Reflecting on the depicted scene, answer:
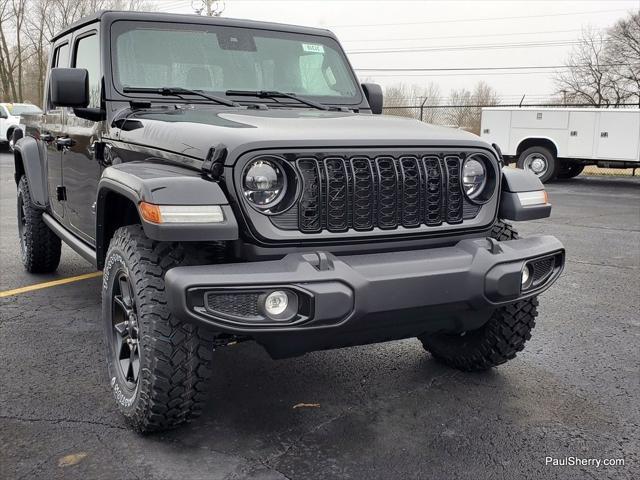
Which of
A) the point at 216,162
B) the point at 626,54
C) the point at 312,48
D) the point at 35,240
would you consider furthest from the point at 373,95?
the point at 626,54

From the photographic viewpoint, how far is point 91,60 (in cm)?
414

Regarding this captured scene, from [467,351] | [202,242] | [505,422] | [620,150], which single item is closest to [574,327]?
[467,351]

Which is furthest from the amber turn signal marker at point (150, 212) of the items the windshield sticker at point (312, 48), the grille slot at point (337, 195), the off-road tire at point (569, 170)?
the off-road tire at point (569, 170)

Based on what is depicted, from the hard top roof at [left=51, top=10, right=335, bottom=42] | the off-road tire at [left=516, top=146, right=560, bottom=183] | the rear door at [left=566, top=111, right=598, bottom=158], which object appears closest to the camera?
the hard top roof at [left=51, top=10, right=335, bottom=42]

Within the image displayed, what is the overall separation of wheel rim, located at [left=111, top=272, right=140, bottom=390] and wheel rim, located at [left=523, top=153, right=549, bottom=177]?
14.3 m

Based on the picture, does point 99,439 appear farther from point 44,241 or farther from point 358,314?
point 44,241

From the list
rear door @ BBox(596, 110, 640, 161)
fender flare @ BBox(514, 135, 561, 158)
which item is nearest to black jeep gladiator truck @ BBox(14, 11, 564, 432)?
rear door @ BBox(596, 110, 640, 161)

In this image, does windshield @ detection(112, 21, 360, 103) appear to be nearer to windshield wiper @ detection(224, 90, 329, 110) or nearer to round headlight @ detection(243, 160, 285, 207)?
windshield wiper @ detection(224, 90, 329, 110)

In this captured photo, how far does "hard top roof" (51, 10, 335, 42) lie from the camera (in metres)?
3.96

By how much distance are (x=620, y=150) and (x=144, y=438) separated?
1466 cm

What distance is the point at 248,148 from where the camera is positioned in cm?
254

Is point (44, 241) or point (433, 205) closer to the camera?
point (433, 205)

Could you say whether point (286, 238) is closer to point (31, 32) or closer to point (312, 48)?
point (312, 48)

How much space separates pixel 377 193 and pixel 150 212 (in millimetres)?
930
